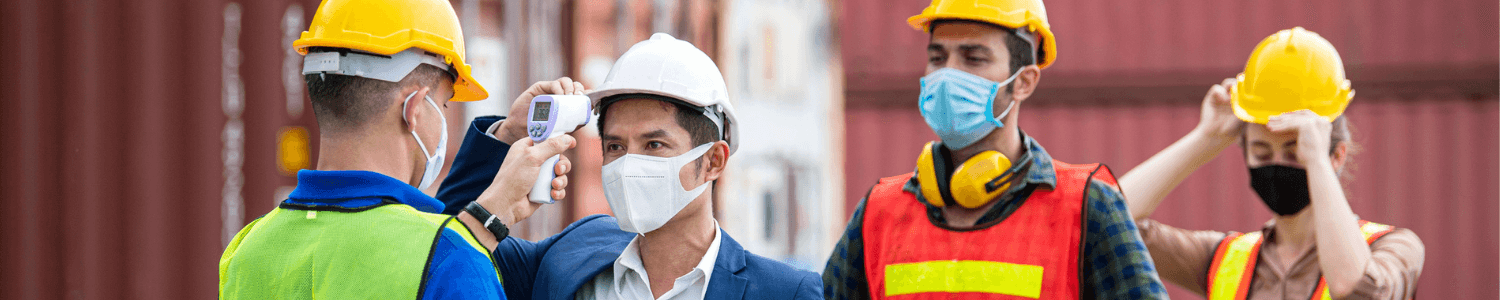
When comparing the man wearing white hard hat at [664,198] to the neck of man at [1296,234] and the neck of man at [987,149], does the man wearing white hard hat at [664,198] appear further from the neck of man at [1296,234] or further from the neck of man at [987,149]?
the neck of man at [1296,234]

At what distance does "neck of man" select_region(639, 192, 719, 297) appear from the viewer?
2578mm

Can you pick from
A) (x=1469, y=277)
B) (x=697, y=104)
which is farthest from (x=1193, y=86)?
(x=697, y=104)

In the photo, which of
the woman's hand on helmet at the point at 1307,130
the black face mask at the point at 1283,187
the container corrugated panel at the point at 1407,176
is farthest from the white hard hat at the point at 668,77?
the container corrugated panel at the point at 1407,176

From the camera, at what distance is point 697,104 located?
8.27 ft

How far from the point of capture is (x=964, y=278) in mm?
2967

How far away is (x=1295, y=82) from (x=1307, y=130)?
0.22m

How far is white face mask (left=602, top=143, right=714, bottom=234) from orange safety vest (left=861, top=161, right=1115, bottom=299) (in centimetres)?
81

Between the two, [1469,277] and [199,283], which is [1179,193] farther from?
[199,283]

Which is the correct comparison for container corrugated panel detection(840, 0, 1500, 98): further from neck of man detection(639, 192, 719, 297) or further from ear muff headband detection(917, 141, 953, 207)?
neck of man detection(639, 192, 719, 297)

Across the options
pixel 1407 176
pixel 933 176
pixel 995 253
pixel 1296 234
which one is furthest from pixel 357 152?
pixel 1407 176

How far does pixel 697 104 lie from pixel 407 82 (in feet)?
2.19

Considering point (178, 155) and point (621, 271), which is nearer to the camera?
point (621, 271)

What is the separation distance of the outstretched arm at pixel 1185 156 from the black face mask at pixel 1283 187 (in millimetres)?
196

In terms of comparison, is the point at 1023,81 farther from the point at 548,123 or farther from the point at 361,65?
the point at 361,65
